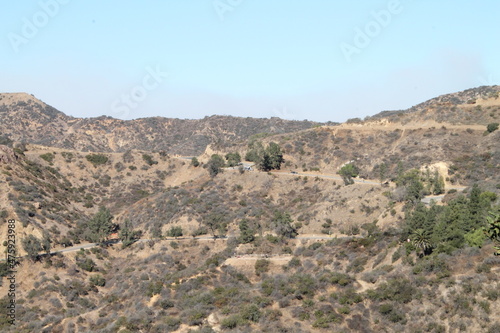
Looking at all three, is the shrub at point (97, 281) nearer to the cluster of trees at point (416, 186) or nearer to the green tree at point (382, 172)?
the cluster of trees at point (416, 186)

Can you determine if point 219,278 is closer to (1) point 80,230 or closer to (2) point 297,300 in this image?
(2) point 297,300

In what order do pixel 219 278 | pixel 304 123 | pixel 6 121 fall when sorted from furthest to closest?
pixel 304 123
pixel 6 121
pixel 219 278

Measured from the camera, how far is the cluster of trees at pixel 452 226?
4319 centimetres

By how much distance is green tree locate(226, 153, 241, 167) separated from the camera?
10525 centimetres

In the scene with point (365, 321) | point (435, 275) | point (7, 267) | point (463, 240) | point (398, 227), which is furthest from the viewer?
point (7, 267)

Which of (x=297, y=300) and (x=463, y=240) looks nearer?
(x=297, y=300)

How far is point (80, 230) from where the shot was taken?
8012 centimetres

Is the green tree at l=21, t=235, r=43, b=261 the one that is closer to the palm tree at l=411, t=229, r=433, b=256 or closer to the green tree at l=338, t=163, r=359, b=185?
the palm tree at l=411, t=229, r=433, b=256

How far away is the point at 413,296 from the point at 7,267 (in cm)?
→ 4919

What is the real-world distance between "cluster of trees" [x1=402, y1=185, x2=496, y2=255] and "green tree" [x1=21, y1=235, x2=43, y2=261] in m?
46.3

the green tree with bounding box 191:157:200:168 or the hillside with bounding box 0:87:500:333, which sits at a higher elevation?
the green tree with bounding box 191:157:200:168

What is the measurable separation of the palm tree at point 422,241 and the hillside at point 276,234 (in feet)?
0.50

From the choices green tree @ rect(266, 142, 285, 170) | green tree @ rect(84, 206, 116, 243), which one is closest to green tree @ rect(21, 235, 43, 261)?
green tree @ rect(84, 206, 116, 243)

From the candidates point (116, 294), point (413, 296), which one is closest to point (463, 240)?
point (413, 296)
